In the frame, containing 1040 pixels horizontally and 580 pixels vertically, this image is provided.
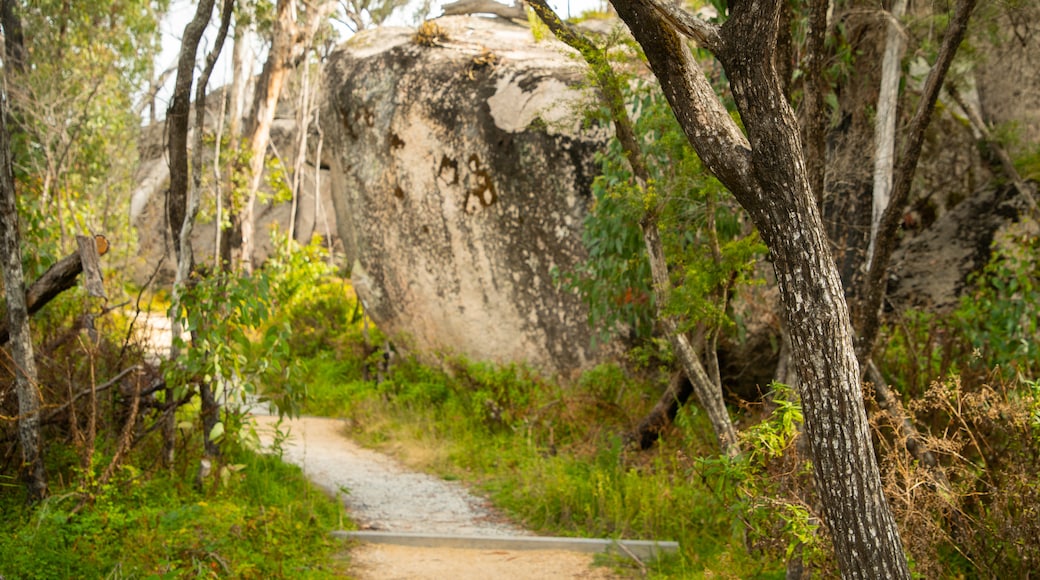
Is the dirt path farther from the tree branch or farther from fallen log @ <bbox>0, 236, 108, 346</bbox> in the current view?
the tree branch

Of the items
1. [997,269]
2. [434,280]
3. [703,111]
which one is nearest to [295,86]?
[434,280]

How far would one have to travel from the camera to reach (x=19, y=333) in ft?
18.0

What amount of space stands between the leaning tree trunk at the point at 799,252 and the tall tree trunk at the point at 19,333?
4041mm

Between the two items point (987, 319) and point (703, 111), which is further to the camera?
point (987, 319)

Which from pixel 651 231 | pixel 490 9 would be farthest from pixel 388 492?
pixel 490 9

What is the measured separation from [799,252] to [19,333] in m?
4.60

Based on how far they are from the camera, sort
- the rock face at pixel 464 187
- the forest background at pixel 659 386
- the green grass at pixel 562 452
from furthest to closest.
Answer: the rock face at pixel 464 187
the green grass at pixel 562 452
the forest background at pixel 659 386

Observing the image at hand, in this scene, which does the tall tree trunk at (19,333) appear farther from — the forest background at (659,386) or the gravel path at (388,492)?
the gravel path at (388,492)

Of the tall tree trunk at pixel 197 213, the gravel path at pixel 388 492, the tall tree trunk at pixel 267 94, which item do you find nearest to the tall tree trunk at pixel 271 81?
the tall tree trunk at pixel 267 94

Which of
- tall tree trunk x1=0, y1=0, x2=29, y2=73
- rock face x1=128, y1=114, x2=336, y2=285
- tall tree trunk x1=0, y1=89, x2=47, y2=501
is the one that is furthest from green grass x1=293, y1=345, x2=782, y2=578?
rock face x1=128, y1=114, x2=336, y2=285

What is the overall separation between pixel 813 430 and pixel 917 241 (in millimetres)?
6415

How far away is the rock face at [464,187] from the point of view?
376 inches

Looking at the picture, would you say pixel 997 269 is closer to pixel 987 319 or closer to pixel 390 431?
pixel 987 319

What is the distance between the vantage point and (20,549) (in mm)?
4828
